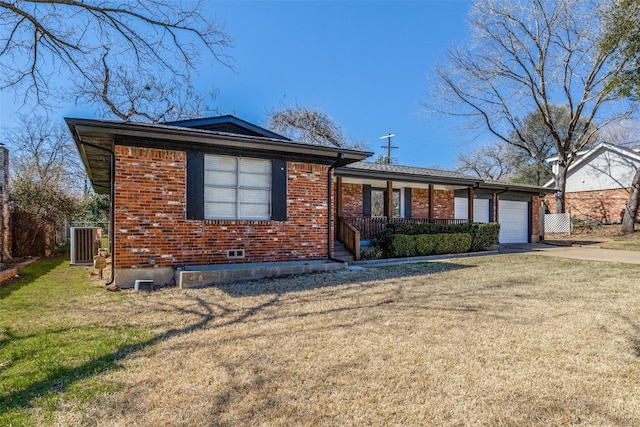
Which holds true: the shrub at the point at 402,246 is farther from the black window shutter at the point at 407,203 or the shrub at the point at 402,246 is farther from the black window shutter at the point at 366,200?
the black window shutter at the point at 407,203

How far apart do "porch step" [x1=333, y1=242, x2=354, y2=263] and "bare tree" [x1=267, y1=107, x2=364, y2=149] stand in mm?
18042

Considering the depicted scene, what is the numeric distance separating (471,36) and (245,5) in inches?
611

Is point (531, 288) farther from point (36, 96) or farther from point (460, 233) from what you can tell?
point (36, 96)

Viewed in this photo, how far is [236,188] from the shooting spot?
8023 mm

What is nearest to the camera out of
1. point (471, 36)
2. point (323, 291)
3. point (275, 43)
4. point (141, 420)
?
point (141, 420)

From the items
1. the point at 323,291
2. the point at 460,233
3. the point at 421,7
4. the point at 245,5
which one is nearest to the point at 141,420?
the point at 323,291

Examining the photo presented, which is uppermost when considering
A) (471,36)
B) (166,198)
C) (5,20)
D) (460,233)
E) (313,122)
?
(471,36)

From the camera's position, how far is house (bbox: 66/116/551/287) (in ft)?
22.7

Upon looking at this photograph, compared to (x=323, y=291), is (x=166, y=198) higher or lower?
higher

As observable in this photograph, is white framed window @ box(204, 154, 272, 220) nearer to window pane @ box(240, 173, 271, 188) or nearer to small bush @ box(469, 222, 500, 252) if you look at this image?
window pane @ box(240, 173, 271, 188)

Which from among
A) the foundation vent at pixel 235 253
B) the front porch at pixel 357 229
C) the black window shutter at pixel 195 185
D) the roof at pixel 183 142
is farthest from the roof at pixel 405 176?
the black window shutter at pixel 195 185

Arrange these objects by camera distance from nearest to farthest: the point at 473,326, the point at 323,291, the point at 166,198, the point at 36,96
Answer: the point at 473,326, the point at 323,291, the point at 166,198, the point at 36,96

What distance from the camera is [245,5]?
31.9 feet

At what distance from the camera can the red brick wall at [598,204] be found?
22797mm
